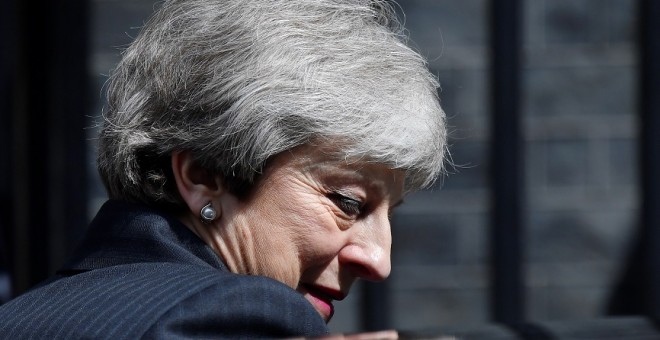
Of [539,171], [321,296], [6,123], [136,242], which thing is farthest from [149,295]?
[539,171]

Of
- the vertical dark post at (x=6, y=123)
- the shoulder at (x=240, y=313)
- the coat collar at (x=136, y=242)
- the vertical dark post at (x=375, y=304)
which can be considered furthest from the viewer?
the vertical dark post at (x=375, y=304)

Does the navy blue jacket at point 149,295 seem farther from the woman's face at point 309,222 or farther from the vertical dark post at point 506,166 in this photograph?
the vertical dark post at point 506,166

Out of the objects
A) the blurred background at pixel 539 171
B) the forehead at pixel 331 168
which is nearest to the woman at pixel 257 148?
the forehead at pixel 331 168

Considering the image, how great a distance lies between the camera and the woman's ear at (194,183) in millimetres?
1482

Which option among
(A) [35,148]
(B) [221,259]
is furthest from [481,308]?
(B) [221,259]

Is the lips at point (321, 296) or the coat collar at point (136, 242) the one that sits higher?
the coat collar at point (136, 242)

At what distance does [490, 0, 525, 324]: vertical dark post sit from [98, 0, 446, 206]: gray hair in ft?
3.70

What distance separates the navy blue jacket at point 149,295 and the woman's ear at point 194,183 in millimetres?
39

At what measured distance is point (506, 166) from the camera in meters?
2.74

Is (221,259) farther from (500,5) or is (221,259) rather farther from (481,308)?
(481,308)

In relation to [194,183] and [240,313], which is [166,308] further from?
[194,183]

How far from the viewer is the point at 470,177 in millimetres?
3814

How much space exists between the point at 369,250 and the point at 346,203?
90 mm

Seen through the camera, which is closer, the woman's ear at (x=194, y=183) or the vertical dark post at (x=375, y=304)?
the woman's ear at (x=194, y=183)
